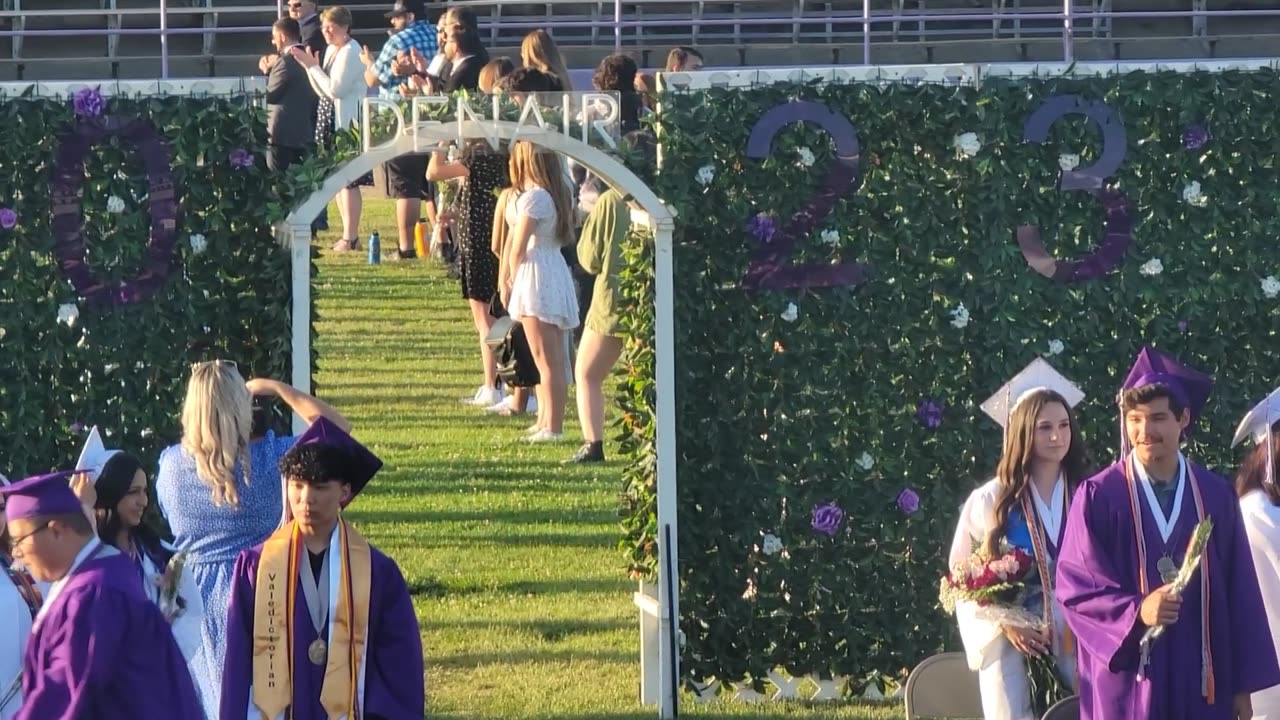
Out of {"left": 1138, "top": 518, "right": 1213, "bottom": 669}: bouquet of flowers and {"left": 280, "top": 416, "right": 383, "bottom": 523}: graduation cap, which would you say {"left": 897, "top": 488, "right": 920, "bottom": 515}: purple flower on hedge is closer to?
{"left": 1138, "top": 518, "right": 1213, "bottom": 669}: bouquet of flowers

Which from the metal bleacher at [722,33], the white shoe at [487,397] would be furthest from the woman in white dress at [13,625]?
the metal bleacher at [722,33]

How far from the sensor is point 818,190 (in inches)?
320

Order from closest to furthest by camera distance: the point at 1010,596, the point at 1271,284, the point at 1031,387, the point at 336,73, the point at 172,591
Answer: the point at 172,591 → the point at 1010,596 → the point at 1031,387 → the point at 1271,284 → the point at 336,73

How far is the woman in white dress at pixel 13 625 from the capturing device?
568 centimetres

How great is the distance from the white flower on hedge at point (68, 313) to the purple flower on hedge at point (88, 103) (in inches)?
27.9

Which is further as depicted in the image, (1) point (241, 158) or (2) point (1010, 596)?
(1) point (241, 158)

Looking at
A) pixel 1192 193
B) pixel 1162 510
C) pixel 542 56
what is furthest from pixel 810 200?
pixel 542 56

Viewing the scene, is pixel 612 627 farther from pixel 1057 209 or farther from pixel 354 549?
pixel 354 549

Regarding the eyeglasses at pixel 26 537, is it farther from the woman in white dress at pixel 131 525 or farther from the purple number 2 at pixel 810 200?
the purple number 2 at pixel 810 200

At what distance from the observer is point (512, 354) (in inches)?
483

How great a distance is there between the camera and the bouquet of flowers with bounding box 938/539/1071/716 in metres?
6.90

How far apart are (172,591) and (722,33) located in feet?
58.6

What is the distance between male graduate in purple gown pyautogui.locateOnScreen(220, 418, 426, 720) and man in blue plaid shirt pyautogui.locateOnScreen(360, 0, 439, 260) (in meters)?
7.94

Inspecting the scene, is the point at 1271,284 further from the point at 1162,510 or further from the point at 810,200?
the point at 1162,510
